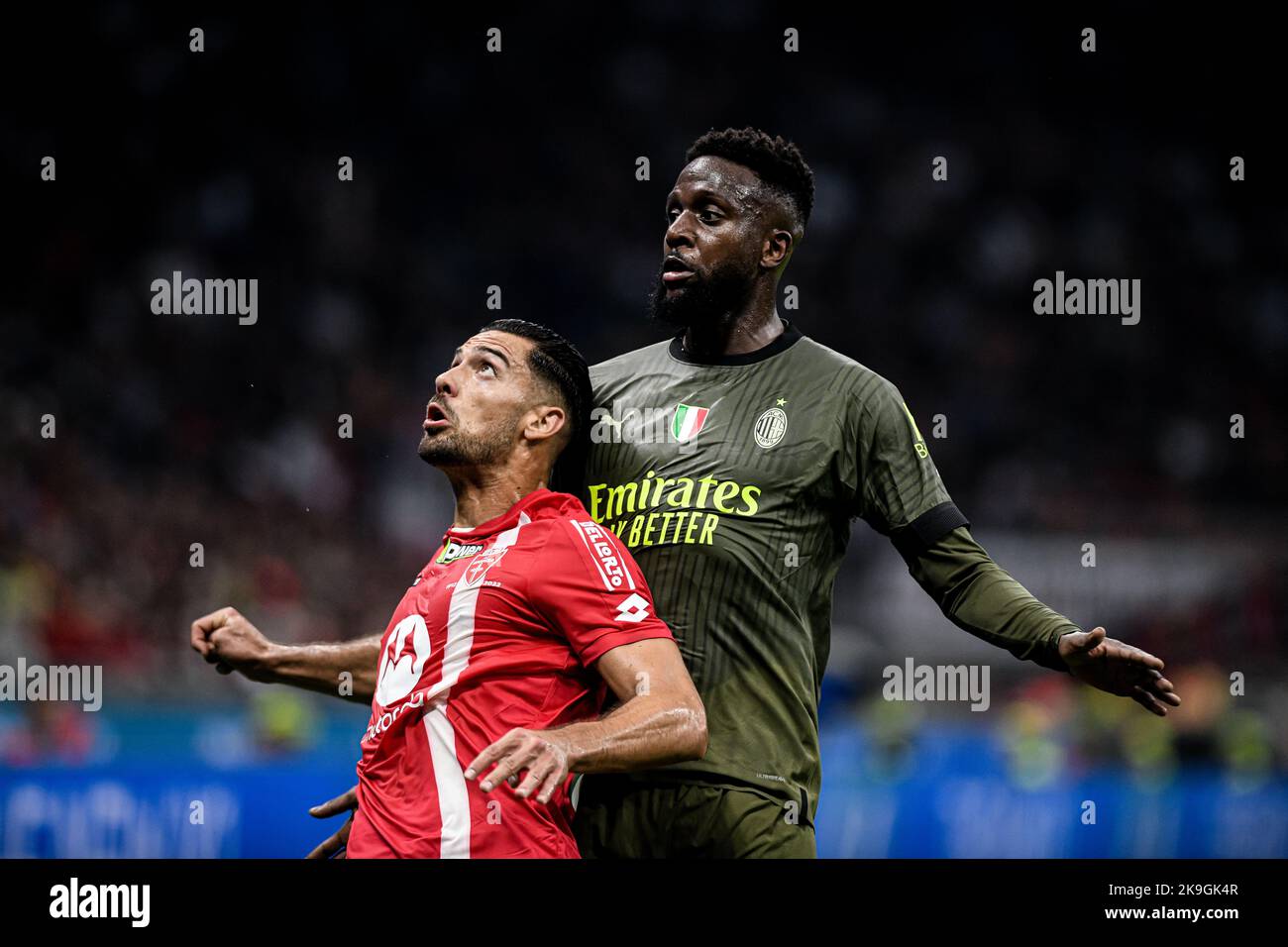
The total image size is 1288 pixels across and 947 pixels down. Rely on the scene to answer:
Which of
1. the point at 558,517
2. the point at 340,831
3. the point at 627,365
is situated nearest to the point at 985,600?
the point at 558,517

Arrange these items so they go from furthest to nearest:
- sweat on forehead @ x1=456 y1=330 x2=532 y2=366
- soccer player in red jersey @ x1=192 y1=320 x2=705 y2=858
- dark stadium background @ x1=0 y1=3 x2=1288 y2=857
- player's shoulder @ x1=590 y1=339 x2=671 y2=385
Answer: dark stadium background @ x1=0 y1=3 x2=1288 y2=857 < player's shoulder @ x1=590 y1=339 x2=671 y2=385 < sweat on forehead @ x1=456 y1=330 x2=532 y2=366 < soccer player in red jersey @ x1=192 y1=320 x2=705 y2=858

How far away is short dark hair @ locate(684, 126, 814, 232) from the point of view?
4.04m

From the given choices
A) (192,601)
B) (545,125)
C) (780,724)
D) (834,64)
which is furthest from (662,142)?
(780,724)

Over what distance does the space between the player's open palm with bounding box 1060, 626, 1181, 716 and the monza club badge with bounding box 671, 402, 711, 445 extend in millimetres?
1177

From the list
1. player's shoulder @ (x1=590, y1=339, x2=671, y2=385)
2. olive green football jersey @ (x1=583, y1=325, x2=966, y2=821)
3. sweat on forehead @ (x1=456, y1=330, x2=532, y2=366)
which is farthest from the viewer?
player's shoulder @ (x1=590, y1=339, x2=671, y2=385)

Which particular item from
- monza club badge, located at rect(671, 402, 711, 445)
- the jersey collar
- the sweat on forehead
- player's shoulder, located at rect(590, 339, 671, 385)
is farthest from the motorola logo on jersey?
the jersey collar

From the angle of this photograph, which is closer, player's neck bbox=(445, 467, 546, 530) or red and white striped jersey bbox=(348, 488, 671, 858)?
red and white striped jersey bbox=(348, 488, 671, 858)

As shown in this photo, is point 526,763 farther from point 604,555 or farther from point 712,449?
point 712,449

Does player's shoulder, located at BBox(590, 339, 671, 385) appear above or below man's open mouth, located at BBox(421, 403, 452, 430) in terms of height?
above

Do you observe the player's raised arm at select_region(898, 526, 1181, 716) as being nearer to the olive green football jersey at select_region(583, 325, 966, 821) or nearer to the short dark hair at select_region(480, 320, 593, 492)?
the olive green football jersey at select_region(583, 325, 966, 821)

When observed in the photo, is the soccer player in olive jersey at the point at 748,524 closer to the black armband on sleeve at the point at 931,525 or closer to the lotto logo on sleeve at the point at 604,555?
the black armband on sleeve at the point at 931,525

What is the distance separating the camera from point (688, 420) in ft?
12.9

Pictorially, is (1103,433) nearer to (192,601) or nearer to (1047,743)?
(1047,743)

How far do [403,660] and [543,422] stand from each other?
0.80 metres
